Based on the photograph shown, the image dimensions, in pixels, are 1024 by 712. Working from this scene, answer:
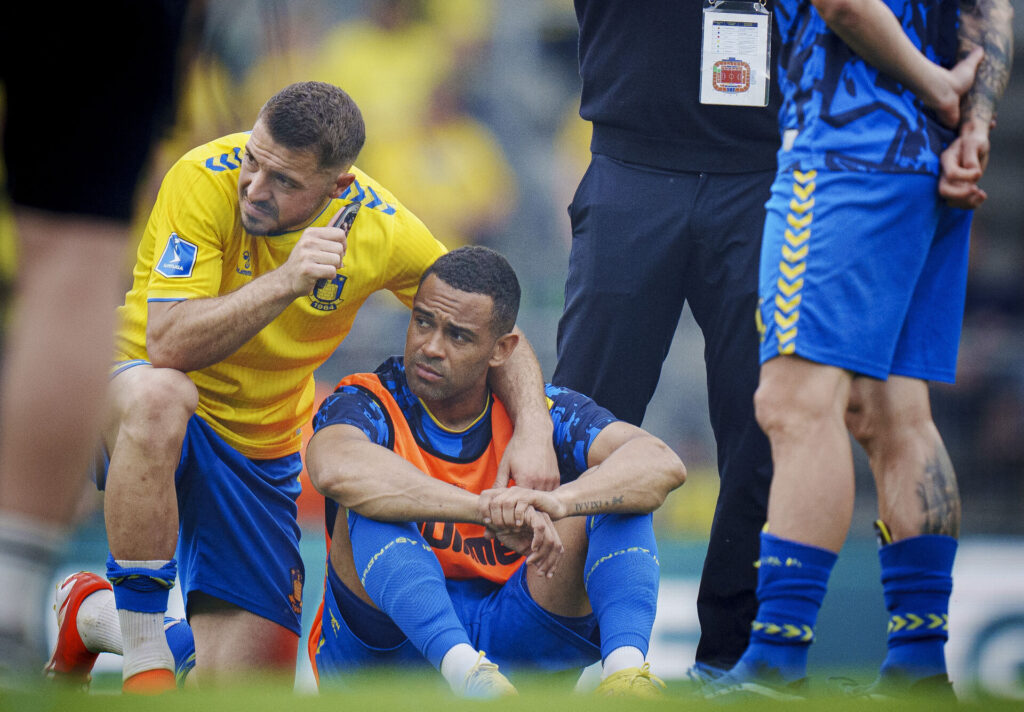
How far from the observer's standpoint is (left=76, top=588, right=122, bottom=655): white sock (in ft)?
10.4

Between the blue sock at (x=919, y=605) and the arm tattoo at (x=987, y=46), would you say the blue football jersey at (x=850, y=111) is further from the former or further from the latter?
the blue sock at (x=919, y=605)

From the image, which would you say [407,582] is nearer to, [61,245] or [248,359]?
[248,359]

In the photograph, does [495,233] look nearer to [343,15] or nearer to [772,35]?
[343,15]

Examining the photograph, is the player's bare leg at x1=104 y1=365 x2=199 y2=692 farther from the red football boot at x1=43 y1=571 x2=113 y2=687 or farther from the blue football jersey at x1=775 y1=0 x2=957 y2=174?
the blue football jersey at x1=775 y1=0 x2=957 y2=174

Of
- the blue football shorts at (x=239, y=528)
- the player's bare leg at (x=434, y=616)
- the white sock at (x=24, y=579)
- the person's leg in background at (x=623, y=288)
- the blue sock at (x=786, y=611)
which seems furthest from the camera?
the blue football shorts at (x=239, y=528)

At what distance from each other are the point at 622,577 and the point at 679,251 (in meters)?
0.88

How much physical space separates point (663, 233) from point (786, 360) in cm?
100

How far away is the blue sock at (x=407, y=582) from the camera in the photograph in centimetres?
271

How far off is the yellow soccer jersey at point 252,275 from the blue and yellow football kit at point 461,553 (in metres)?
0.22

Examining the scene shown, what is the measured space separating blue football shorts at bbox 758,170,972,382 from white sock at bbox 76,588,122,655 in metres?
1.93

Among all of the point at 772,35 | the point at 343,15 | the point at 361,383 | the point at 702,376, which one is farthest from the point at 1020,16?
the point at 361,383

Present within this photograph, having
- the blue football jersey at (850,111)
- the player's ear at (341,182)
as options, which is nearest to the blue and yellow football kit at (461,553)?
the player's ear at (341,182)

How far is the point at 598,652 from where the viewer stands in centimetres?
306

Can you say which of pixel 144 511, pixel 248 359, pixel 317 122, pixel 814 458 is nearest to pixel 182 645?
pixel 144 511
